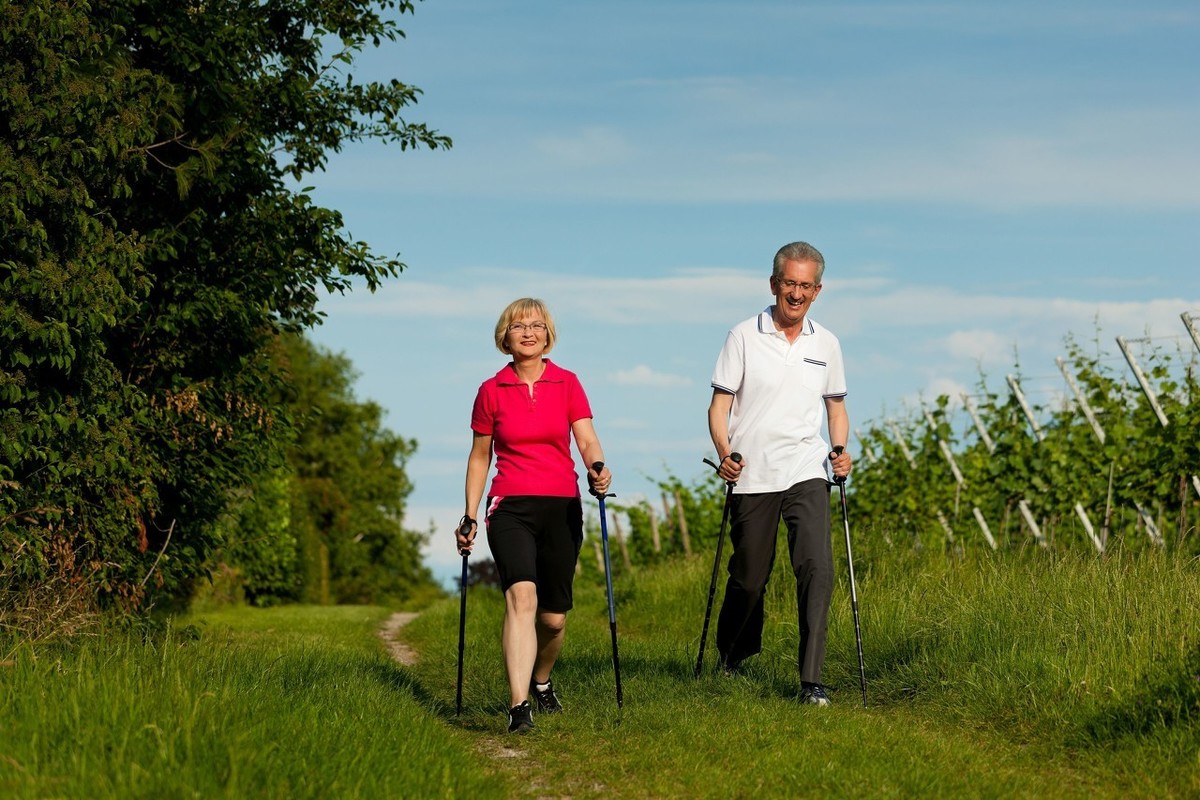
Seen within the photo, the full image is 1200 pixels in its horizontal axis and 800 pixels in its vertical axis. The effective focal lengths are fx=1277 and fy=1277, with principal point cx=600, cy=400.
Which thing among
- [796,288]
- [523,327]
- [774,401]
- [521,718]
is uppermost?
[796,288]

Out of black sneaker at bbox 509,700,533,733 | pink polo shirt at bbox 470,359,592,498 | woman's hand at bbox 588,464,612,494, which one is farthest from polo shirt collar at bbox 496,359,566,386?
black sneaker at bbox 509,700,533,733

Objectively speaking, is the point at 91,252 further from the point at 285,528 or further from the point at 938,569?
the point at 285,528

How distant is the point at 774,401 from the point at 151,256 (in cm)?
689

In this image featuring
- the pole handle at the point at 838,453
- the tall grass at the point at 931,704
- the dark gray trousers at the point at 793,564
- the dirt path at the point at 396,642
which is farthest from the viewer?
the dirt path at the point at 396,642

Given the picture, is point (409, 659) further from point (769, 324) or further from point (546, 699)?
point (769, 324)

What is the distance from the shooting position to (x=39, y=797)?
4.56 meters

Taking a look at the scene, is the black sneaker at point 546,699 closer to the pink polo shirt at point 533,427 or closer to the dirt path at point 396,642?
the pink polo shirt at point 533,427

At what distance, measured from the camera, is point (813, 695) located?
6.93 m

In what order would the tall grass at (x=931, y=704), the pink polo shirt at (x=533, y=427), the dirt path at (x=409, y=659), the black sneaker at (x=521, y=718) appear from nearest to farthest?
the tall grass at (x=931, y=704), the dirt path at (x=409, y=659), the black sneaker at (x=521, y=718), the pink polo shirt at (x=533, y=427)

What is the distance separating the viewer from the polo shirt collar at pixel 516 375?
6.72 meters

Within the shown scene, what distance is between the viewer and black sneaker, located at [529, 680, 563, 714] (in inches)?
274

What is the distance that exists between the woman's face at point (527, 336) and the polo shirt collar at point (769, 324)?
1.41 meters

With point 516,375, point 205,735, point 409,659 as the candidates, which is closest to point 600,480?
point 516,375

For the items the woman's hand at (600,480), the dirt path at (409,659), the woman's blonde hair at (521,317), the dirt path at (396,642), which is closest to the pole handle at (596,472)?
the woman's hand at (600,480)
